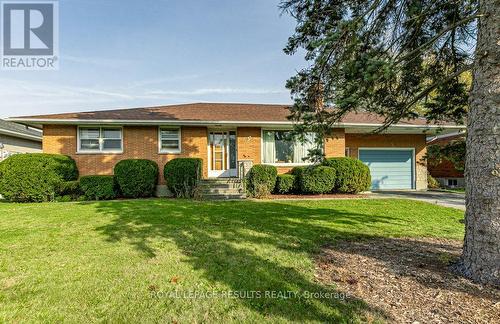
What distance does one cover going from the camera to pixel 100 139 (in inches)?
496

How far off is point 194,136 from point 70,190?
5.71 meters

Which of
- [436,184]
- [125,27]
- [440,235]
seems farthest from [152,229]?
[436,184]

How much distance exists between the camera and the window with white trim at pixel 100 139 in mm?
12500

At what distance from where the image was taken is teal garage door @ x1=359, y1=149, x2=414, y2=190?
16.2 m

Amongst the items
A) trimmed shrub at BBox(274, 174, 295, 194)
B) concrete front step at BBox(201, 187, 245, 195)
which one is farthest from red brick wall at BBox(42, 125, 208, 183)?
trimmed shrub at BBox(274, 174, 295, 194)

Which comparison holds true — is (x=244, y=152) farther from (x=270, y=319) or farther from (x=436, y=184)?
(x=436, y=184)

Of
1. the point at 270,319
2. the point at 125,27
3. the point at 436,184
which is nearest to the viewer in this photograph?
the point at 270,319

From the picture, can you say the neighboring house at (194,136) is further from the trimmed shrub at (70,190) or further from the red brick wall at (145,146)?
the trimmed shrub at (70,190)

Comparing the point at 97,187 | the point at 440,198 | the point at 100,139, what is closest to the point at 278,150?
the point at 440,198

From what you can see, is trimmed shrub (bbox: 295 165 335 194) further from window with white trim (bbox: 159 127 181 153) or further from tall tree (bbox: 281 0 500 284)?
tall tree (bbox: 281 0 500 284)

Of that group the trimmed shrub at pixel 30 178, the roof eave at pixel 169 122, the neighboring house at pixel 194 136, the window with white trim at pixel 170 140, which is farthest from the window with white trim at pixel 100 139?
the window with white trim at pixel 170 140

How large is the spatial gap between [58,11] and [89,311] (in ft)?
35.3

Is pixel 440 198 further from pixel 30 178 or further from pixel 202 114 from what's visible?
pixel 30 178

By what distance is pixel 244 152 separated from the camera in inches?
533
